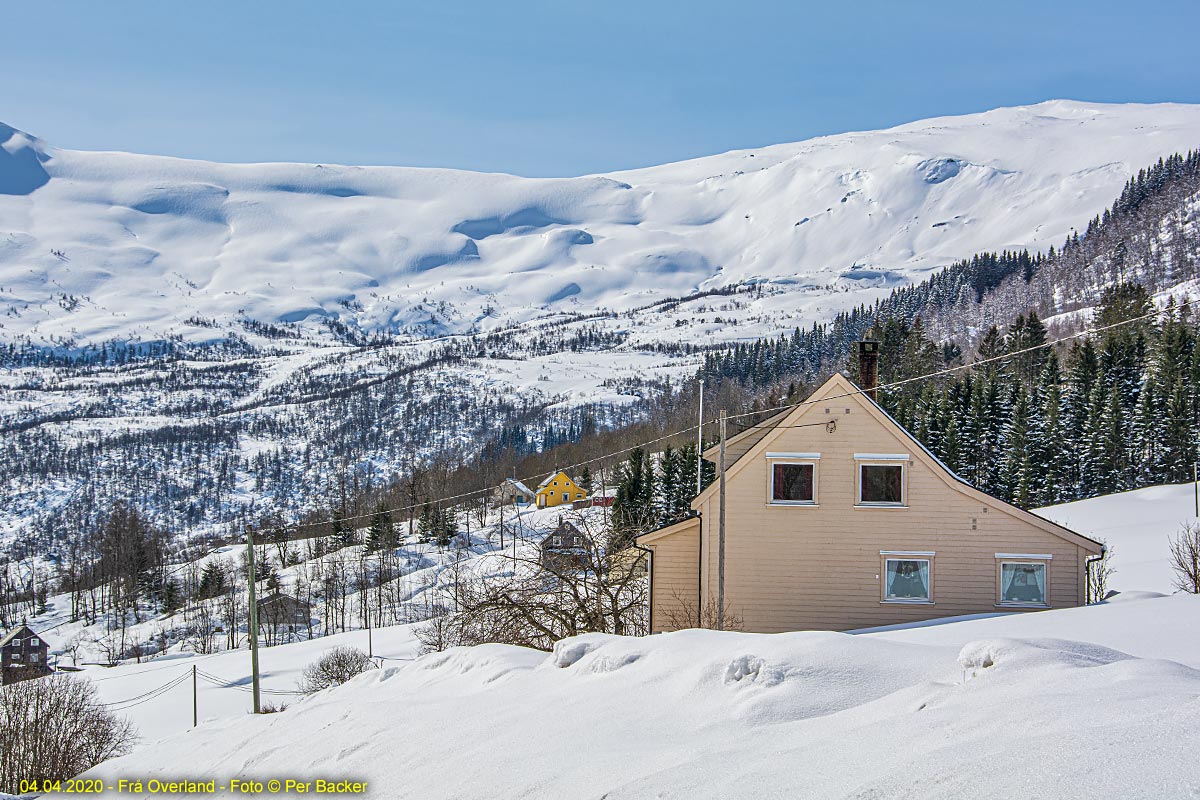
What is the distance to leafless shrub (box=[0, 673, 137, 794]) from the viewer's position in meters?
33.5

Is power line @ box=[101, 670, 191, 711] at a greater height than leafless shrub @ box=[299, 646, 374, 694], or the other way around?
leafless shrub @ box=[299, 646, 374, 694]

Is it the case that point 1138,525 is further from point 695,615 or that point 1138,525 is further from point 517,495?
point 517,495

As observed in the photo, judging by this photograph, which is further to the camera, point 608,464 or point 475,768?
point 608,464

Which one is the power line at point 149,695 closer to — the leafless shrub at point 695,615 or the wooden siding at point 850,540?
the leafless shrub at point 695,615

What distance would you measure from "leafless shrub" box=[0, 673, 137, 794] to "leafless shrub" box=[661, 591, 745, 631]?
1863cm

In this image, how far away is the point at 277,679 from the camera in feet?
210

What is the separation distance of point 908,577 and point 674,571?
6188 mm

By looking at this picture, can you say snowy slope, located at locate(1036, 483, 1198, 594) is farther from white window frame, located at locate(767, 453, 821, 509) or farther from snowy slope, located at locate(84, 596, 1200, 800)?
snowy slope, located at locate(84, 596, 1200, 800)

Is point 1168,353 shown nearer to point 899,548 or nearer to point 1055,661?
point 899,548

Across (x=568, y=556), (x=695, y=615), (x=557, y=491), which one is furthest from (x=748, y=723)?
(x=557, y=491)

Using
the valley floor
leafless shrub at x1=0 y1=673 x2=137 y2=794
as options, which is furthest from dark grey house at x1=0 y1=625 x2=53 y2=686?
the valley floor

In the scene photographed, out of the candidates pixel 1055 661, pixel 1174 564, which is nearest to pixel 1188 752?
pixel 1055 661

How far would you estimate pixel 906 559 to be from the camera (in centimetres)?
2552

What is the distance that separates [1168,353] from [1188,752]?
93.8 meters
